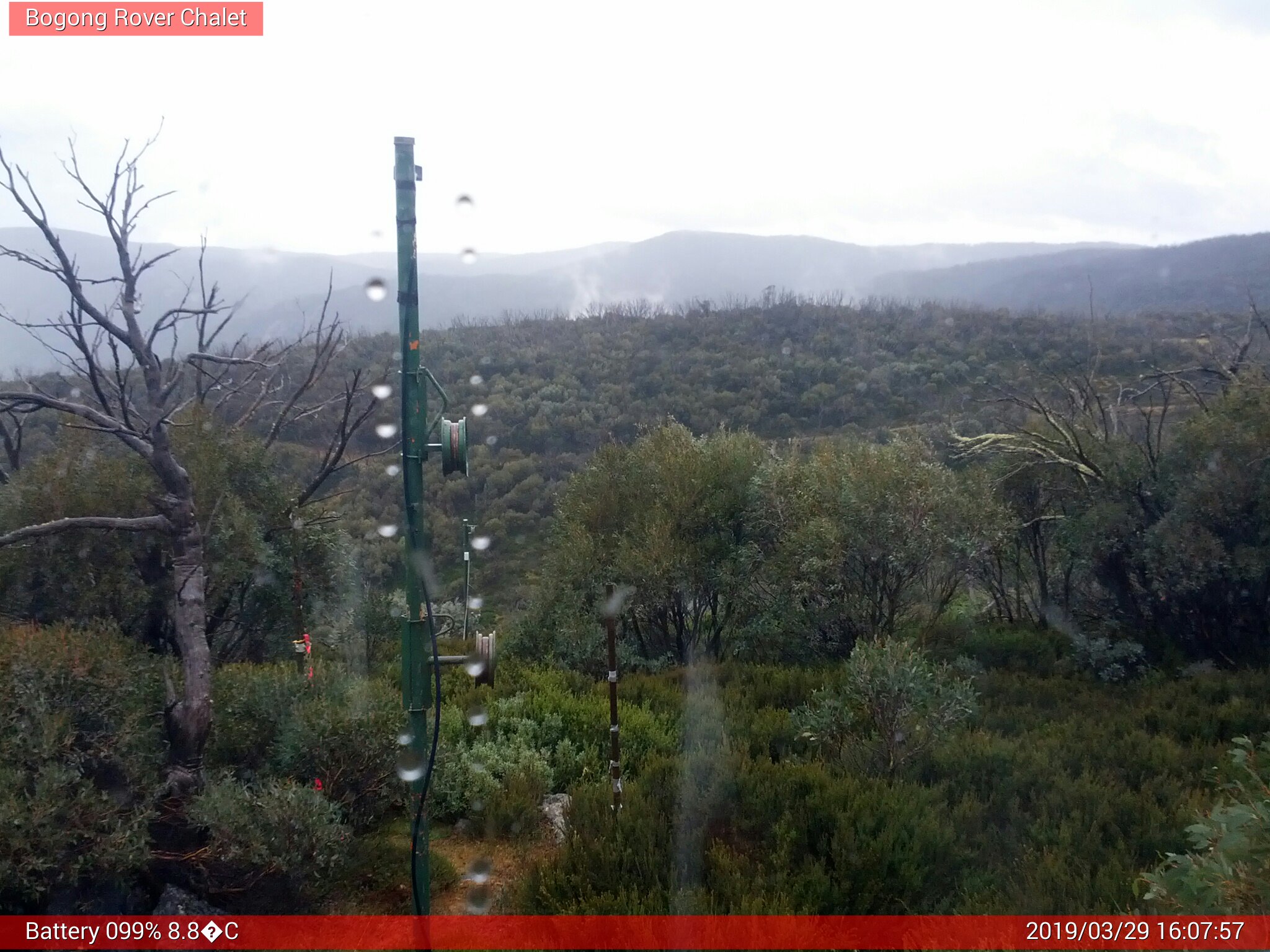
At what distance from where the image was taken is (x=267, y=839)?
5.07m

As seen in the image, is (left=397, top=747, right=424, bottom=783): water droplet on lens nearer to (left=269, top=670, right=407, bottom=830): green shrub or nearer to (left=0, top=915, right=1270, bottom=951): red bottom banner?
(left=0, top=915, right=1270, bottom=951): red bottom banner

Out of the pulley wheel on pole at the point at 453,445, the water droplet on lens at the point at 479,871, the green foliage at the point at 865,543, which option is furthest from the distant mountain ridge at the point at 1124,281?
the pulley wheel on pole at the point at 453,445

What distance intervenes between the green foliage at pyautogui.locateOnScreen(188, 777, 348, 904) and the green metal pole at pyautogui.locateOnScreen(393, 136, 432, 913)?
52.8 inches

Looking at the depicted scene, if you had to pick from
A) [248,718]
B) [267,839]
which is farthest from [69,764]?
[248,718]

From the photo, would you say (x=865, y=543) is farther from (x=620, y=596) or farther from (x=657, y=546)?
(x=620, y=596)

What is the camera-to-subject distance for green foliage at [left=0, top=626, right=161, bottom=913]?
175 inches

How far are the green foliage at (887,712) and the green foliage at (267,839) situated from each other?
4018 millimetres

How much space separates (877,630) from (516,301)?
18.1m

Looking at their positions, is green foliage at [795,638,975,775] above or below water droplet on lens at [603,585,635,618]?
above

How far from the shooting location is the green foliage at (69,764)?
4.44 metres

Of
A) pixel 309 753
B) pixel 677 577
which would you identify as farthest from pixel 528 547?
pixel 309 753

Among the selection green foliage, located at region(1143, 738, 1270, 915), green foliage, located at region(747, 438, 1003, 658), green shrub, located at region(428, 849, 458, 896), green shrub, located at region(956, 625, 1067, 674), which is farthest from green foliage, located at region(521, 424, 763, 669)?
green foliage, located at region(1143, 738, 1270, 915)

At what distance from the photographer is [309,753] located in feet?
19.6

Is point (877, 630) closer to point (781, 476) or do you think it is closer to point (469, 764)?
point (781, 476)
